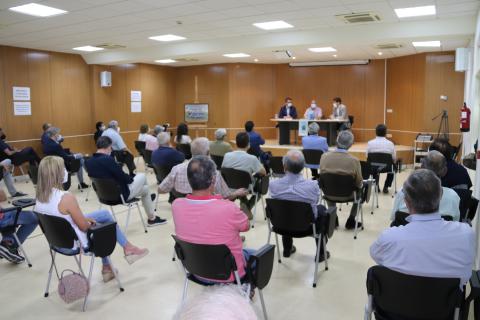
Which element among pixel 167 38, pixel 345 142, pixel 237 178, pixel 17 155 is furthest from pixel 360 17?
pixel 17 155

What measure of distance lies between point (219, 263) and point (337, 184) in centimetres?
264

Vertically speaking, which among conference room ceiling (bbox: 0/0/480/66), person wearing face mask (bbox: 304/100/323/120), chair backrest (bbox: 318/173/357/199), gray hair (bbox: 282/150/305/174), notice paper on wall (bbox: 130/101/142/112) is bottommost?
chair backrest (bbox: 318/173/357/199)

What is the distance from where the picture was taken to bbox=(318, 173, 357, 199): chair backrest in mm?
4820

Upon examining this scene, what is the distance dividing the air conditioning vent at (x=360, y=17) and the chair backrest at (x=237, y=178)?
12.1ft

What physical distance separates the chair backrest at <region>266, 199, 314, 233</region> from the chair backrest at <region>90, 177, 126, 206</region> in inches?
81.3

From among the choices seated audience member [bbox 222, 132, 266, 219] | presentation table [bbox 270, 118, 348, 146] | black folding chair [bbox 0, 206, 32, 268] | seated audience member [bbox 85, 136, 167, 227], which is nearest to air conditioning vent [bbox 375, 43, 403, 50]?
presentation table [bbox 270, 118, 348, 146]

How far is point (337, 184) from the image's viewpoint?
489 cm

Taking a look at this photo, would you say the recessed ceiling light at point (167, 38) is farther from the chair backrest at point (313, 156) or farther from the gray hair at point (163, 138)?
the chair backrest at point (313, 156)

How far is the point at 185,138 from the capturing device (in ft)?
30.3

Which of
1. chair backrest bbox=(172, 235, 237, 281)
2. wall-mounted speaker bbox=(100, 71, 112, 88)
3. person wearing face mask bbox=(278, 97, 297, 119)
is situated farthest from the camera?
person wearing face mask bbox=(278, 97, 297, 119)

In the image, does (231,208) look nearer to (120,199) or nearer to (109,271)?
(109,271)

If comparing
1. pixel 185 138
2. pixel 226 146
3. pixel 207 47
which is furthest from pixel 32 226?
pixel 207 47

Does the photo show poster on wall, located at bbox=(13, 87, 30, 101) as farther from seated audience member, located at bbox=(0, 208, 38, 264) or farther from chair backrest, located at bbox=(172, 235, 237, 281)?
chair backrest, located at bbox=(172, 235, 237, 281)

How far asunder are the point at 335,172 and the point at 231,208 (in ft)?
8.33
